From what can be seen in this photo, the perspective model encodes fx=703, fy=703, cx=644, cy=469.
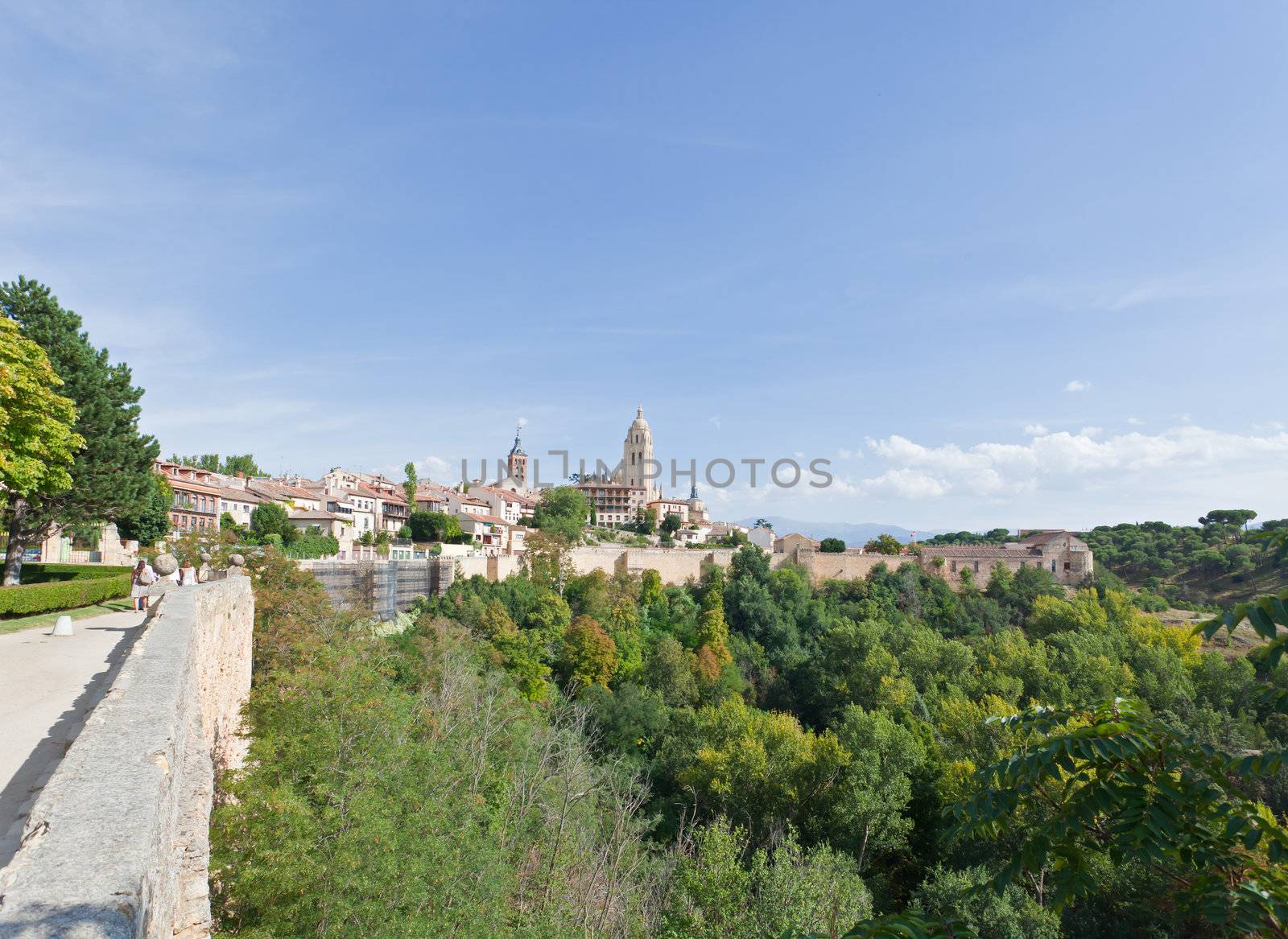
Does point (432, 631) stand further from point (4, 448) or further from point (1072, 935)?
point (1072, 935)

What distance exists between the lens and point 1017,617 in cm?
4806

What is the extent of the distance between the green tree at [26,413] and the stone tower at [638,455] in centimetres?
9162

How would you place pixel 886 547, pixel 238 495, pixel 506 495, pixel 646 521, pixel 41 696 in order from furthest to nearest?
pixel 506 495 < pixel 646 521 < pixel 886 547 < pixel 238 495 < pixel 41 696

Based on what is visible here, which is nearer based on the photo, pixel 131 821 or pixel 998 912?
pixel 131 821

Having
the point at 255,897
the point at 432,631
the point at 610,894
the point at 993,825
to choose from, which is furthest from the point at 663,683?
the point at 993,825

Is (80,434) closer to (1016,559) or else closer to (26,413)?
(26,413)

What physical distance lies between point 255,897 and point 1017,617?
50329mm

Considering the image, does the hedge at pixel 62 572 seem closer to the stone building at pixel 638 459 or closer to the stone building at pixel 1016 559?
the stone building at pixel 1016 559

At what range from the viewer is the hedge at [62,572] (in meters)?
20.1

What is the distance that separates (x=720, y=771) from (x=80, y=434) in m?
20.4

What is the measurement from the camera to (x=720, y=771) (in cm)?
2316

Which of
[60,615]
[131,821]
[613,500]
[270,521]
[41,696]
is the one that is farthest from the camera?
[613,500]

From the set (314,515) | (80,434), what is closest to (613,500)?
(314,515)

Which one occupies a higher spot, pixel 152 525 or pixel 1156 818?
pixel 152 525
